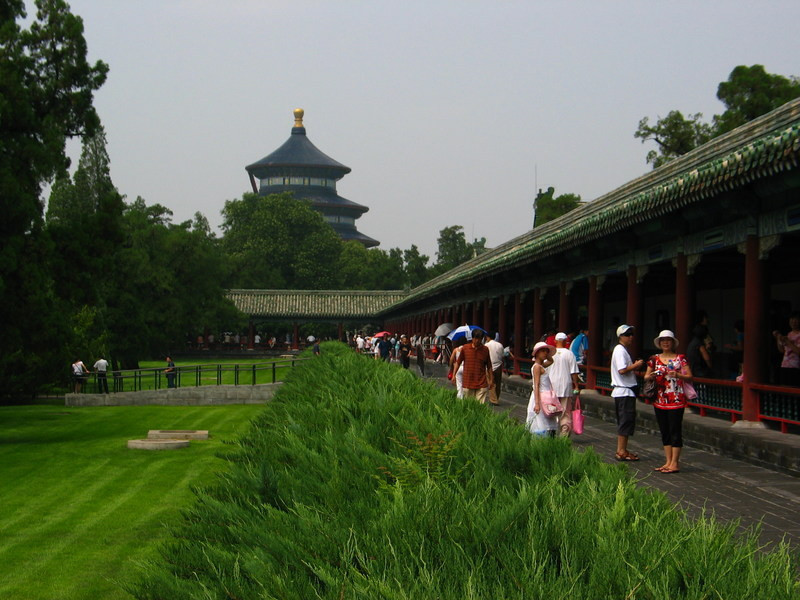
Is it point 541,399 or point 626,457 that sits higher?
point 541,399

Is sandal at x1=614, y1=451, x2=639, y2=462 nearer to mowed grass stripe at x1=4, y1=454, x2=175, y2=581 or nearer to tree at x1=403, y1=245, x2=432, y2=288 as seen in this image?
mowed grass stripe at x1=4, y1=454, x2=175, y2=581

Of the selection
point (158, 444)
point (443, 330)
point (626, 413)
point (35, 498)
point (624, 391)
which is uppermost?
point (443, 330)

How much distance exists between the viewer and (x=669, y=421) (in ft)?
40.3

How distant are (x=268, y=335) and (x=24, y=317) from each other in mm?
70764

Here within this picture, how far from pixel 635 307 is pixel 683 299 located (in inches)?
109

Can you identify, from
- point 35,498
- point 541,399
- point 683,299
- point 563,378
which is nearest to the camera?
point 541,399

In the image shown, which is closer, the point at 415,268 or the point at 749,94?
the point at 749,94

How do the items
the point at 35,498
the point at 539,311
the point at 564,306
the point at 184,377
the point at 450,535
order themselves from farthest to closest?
the point at 184,377
the point at 539,311
the point at 564,306
the point at 35,498
the point at 450,535

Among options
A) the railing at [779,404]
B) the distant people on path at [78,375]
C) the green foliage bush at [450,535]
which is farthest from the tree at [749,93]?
the green foliage bush at [450,535]

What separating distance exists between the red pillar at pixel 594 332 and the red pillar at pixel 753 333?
7.81m

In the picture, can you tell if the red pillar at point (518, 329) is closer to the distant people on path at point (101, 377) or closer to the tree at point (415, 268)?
the distant people on path at point (101, 377)

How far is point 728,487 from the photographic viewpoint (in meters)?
11.5

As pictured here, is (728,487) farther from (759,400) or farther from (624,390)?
(759,400)

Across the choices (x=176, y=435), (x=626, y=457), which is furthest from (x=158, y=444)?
(x=626, y=457)
